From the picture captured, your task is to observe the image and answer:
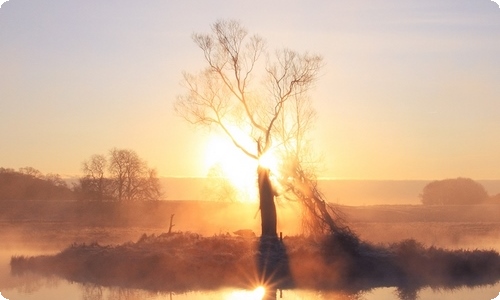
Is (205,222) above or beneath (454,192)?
beneath

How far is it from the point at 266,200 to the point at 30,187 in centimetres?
4756

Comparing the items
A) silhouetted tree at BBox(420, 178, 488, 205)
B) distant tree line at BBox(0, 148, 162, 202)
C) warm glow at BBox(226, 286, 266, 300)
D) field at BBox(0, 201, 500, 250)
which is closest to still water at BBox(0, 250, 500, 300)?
warm glow at BBox(226, 286, 266, 300)

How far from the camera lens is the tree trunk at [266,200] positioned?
31.2 m

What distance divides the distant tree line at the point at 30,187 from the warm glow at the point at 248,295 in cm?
4959

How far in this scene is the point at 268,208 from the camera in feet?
103

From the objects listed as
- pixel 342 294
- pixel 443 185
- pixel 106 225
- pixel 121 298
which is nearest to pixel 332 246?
pixel 342 294

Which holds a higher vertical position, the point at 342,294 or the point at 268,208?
the point at 268,208

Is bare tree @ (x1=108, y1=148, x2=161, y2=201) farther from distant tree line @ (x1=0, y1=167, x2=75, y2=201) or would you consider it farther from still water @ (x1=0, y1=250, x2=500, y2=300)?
still water @ (x1=0, y1=250, x2=500, y2=300)

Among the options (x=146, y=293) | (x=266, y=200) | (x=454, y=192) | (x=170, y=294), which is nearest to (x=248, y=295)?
(x=170, y=294)

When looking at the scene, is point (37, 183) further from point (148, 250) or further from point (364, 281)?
point (364, 281)

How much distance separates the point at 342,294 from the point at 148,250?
7.96m

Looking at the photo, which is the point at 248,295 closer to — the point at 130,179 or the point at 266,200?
the point at 266,200

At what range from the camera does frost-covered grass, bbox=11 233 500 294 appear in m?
25.1

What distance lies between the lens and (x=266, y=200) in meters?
31.3
